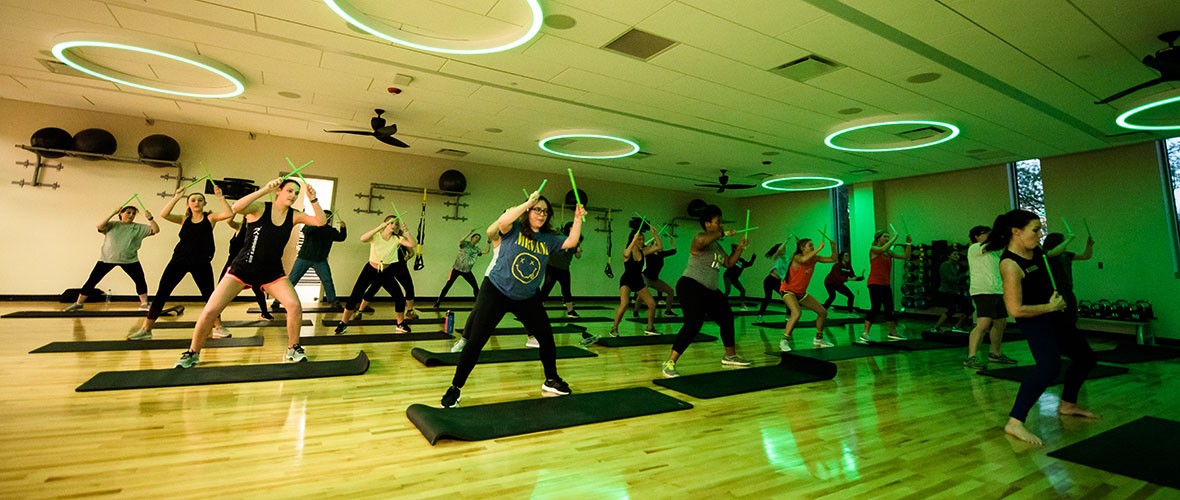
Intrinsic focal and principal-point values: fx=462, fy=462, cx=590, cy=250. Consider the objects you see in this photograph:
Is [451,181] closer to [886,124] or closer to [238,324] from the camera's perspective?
[238,324]

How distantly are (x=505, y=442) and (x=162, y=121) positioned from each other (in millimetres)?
8913

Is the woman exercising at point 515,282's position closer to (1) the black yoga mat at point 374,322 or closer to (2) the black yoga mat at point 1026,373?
(1) the black yoga mat at point 374,322

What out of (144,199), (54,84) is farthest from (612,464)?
(144,199)

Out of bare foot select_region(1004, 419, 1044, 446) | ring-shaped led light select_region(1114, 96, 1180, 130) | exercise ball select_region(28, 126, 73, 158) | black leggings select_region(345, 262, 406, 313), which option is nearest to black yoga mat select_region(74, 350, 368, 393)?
black leggings select_region(345, 262, 406, 313)

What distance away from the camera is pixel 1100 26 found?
12.0 feet

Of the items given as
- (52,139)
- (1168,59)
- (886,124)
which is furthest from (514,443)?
(52,139)

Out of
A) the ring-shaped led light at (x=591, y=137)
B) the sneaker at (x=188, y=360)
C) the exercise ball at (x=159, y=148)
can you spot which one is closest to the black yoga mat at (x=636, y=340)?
the ring-shaped led light at (x=591, y=137)

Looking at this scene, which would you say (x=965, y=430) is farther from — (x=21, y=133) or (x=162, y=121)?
(x=21, y=133)

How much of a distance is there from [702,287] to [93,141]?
29.3 feet

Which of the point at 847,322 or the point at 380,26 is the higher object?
the point at 380,26

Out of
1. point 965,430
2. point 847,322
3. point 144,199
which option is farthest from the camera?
point 847,322

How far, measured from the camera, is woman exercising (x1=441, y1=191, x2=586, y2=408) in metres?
2.62

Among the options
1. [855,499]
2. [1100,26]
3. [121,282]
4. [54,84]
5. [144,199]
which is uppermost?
[54,84]

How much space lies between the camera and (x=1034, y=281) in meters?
2.54
